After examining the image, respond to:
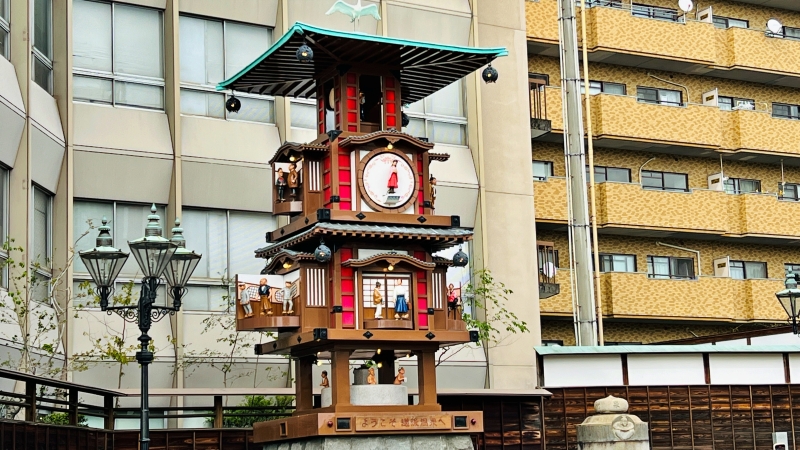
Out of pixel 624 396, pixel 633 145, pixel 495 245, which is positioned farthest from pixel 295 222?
pixel 633 145

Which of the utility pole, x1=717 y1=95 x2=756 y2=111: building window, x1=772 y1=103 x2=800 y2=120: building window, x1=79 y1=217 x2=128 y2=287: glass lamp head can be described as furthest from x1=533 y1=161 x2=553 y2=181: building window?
x1=79 y1=217 x2=128 y2=287: glass lamp head

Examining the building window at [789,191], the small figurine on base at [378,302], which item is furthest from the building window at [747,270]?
the small figurine on base at [378,302]

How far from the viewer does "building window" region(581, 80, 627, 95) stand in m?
47.9

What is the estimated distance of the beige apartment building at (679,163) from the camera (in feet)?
149

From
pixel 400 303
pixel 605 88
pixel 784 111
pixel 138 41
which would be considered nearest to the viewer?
pixel 400 303

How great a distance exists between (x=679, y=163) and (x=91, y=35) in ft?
78.3

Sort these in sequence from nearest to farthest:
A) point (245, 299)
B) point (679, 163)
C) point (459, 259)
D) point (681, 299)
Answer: point (245, 299) < point (459, 259) < point (681, 299) < point (679, 163)

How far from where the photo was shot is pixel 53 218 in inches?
1236

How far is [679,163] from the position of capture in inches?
1930

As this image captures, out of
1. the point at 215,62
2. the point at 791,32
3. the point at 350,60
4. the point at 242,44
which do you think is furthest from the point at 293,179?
the point at 791,32

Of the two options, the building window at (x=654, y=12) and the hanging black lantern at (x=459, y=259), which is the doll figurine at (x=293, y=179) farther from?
the building window at (x=654, y=12)

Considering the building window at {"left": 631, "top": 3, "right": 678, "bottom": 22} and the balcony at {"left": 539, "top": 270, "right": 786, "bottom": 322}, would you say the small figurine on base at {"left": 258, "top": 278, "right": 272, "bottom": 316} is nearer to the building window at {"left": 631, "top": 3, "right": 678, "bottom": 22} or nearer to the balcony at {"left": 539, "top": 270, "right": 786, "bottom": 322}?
the balcony at {"left": 539, "top": 270, "right": 786, "bottom": 322}

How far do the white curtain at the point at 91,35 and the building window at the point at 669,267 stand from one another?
73.0 feet

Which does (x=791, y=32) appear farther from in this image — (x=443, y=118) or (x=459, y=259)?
(x=459, y=259)
